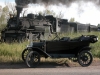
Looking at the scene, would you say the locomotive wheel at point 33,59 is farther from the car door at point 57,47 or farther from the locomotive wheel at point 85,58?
the locomotive wheel at point 85,58

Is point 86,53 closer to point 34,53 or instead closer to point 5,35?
point 34,53

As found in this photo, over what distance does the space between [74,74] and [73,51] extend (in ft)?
7.38

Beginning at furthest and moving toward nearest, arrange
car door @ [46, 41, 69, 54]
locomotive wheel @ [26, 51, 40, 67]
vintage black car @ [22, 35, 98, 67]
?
car door @ [46, 41, 69, 54], vintage black car @ [22, 35, 98, 67], locomotive wheel @ [26, 51, 40, 67]

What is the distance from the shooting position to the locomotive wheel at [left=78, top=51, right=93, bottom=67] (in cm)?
971

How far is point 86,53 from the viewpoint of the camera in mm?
9875

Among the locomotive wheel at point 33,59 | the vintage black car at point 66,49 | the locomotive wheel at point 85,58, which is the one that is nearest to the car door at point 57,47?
the vintage black car at point 66,49

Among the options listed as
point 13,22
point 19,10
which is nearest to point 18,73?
point 19,10

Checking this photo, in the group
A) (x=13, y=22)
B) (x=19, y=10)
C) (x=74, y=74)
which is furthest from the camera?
(x=13, y=22)

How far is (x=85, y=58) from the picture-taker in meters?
9.80

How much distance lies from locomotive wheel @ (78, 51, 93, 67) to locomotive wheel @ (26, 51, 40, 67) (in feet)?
5.64

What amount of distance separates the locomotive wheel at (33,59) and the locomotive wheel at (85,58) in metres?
1.72

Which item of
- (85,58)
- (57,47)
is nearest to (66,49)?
(57,47)

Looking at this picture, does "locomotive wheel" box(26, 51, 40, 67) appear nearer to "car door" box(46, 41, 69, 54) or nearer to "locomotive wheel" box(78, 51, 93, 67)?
"car door" box(46, 41, 69, 54)

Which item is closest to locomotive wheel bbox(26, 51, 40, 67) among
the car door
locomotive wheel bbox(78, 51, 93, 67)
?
the car door
